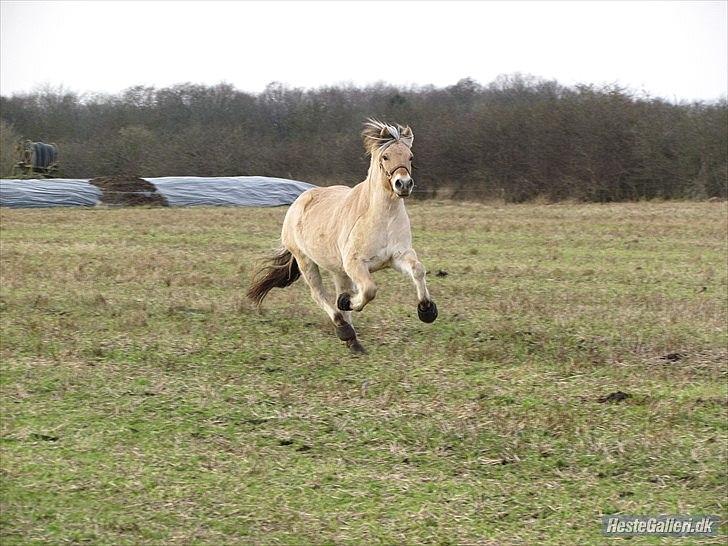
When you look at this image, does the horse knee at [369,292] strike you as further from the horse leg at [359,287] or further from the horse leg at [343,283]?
the horse leg at [343,283]

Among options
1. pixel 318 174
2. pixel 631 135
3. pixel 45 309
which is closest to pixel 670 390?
pixel 45 309

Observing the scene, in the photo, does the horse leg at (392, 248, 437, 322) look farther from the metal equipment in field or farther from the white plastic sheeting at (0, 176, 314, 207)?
the metal equipment in field

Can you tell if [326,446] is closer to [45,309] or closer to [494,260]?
[45,309]

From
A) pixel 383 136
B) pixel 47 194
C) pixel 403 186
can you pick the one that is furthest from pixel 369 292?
pixel 47 194

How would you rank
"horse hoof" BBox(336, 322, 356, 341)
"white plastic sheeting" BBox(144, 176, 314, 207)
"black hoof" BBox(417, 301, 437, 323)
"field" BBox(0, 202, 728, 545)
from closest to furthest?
"field" BBox(0, 202, 728, 545)
"black hoof" BBox(417, 301, 437, 323)
"horse hoof" BBox(336, 322, 356, 341)
"white plastic sheeting" BBox(144, 176, 314, 207)

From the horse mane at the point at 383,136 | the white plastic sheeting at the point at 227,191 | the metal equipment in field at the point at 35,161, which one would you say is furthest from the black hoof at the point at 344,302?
the metal equipment in field at the point at 35,161

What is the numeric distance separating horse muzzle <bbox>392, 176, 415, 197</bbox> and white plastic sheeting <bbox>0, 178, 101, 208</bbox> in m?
21.1

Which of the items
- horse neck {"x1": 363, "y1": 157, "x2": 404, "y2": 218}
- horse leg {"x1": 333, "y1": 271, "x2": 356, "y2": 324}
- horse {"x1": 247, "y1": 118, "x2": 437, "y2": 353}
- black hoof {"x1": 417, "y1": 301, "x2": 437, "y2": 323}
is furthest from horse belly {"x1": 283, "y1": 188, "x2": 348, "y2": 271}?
black hoof {"x1": 417, "y1": 301, "x2": 437, "y2": 323}

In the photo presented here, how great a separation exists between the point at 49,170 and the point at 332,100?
52.6 feet

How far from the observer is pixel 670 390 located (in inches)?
304

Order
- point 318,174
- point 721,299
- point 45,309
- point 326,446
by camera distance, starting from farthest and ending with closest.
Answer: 1. point 318,174
2. point 721,299
3. point 45,309
4. point 326,446

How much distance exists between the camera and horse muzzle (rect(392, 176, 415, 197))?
7.30 meters

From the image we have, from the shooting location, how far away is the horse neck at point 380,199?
7.96 meters

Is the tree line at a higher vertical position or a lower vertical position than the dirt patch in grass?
higher
